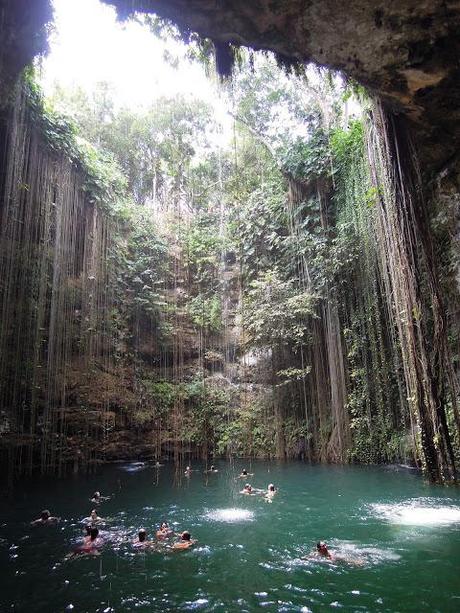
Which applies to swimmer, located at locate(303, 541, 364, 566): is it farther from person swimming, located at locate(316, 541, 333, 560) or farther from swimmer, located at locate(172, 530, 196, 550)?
swimmer, located at locate(172, 530, 196, 550)

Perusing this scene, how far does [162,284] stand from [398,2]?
40.6 feet

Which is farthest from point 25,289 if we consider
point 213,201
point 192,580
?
point 213,201

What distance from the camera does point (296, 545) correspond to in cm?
553

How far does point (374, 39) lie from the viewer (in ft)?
14.2

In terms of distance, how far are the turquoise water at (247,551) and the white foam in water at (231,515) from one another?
17 mm

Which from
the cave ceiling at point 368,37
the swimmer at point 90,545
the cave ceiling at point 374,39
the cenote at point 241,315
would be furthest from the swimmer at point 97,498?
the cave ceiling at point 374,39

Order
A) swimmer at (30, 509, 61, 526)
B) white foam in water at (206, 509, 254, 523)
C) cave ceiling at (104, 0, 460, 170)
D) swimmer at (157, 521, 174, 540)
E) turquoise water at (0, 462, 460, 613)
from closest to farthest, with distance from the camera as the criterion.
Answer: turquoise water at (0, 462, 460, 613) < cave ceiling at (104, 0, 460, 170) < swimmer at (157, 521, 174, 540) < swimmer at (30, 509, 61, 526) < white foam in water at (206, 509, 254, 523)

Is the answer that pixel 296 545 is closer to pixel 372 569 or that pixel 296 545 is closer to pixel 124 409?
pixel 372 569

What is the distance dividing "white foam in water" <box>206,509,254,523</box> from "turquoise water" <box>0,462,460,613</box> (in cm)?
2

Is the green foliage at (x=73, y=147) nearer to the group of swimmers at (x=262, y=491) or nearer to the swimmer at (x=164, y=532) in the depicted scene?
the swimmer at (x=164, y=532)

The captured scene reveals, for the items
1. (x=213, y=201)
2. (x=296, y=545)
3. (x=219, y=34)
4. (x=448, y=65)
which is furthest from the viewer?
(x=213, y=201)

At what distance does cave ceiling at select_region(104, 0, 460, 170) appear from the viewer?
162 inches

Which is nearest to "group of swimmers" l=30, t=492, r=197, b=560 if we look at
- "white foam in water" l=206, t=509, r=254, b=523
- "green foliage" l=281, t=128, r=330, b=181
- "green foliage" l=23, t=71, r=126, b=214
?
"white foam in water" l=206, t=509, r=254, b=523

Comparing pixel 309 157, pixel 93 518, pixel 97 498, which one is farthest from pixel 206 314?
pixel 93 518
